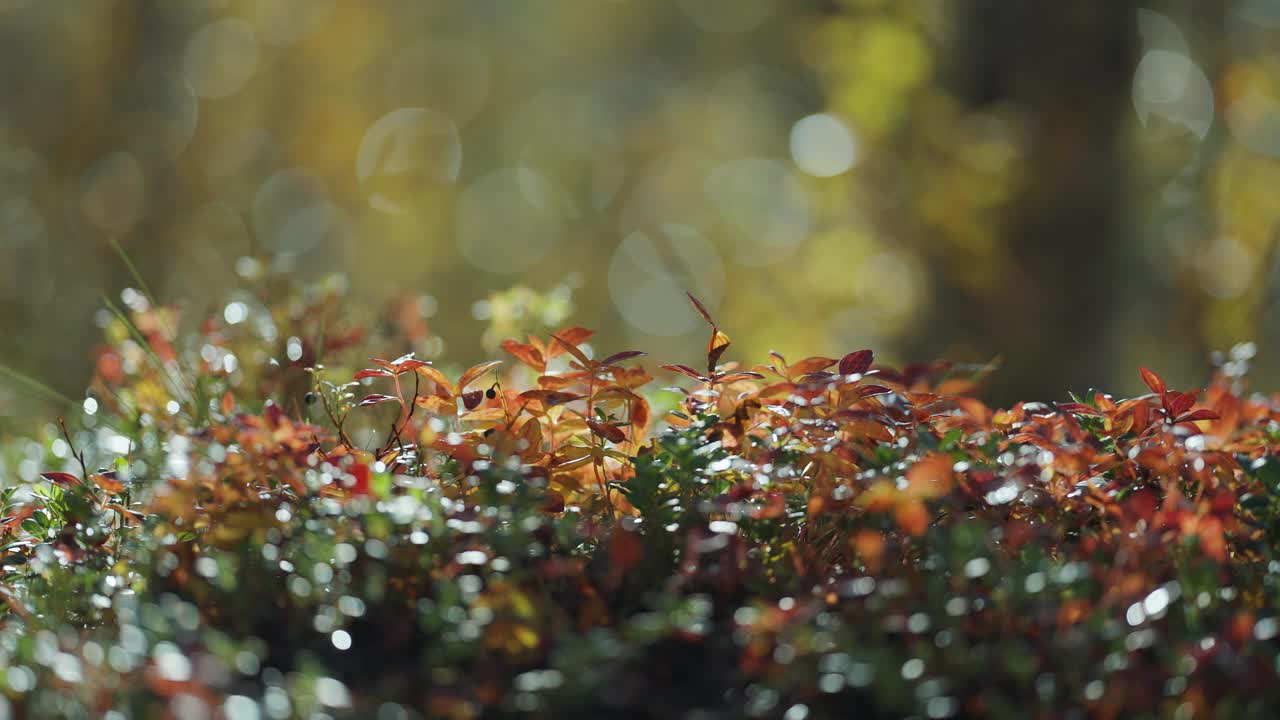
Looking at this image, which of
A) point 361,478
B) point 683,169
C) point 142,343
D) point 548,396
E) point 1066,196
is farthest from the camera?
point 683,169

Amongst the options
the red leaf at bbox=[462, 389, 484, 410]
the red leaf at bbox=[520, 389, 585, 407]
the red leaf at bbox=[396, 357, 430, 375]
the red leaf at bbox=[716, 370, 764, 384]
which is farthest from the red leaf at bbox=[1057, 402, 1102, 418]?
the red leaf at bbox=[396, 357, 430, 375]

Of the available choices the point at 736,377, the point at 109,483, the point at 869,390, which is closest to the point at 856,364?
the point at 869,390

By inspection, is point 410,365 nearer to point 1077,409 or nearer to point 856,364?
point 856,364

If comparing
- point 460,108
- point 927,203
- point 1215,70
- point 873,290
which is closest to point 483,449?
point 927,203

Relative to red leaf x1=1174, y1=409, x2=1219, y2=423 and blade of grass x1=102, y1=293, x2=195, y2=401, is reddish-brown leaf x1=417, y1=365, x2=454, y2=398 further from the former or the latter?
red leaf x1=1174, y1=409, x2=1219, y2=423

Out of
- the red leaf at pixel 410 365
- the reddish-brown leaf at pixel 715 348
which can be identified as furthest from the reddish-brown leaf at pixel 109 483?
the reddish-brown leaf at pixel 715 348

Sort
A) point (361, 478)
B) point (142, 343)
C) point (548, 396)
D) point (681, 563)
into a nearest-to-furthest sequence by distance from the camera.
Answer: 1. point (361, 478)
2. point (681, 563)
3. point (548, 396)
4. point (142, 343)
